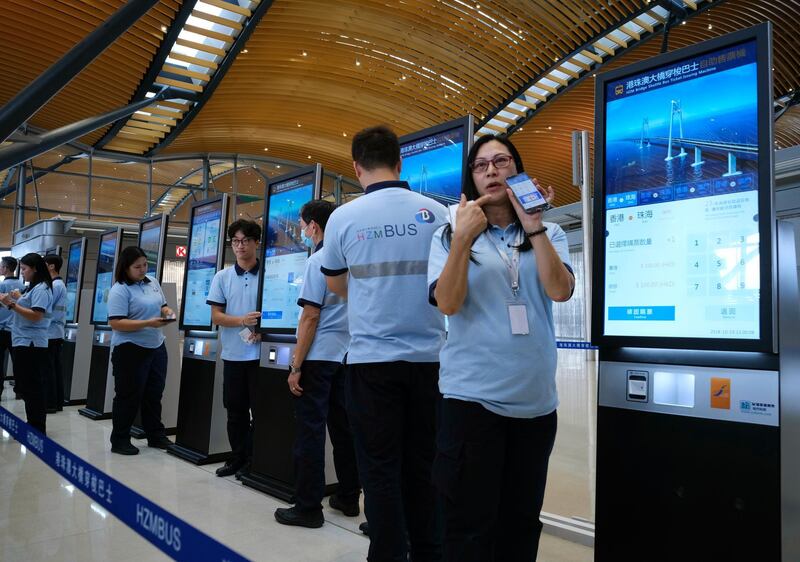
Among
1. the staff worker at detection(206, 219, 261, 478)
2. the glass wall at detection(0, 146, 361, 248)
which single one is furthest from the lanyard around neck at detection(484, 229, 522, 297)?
the glass wall at detection(0, 146, 361, 248)

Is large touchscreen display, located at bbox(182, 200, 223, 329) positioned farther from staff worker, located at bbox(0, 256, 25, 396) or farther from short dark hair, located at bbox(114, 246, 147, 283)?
staff worker, located at bbox(0, 256, 25, 396)

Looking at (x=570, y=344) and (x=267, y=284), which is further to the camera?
(x=570, y=344)

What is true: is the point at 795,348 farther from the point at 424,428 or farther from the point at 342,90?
the point at 342,90

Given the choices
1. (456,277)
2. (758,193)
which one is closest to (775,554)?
(758,193)

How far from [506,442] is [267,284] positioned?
2.89 m

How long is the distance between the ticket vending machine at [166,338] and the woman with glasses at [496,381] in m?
5.06

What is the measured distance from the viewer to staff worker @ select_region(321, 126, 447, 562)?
6.72ft

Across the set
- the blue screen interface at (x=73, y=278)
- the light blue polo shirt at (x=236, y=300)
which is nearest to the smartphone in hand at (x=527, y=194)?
the light blue polo shirt at (x=236, y=300)

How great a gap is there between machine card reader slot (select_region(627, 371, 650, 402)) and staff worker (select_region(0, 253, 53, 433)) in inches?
211

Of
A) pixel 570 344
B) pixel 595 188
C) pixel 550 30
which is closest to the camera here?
pixel 595 188

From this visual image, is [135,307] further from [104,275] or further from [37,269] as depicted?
[104,275]

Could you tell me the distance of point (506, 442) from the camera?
168cm

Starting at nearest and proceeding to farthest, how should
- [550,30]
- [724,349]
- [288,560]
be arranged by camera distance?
[724,349] → [288,560] → [550,30]

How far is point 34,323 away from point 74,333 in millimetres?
3086
